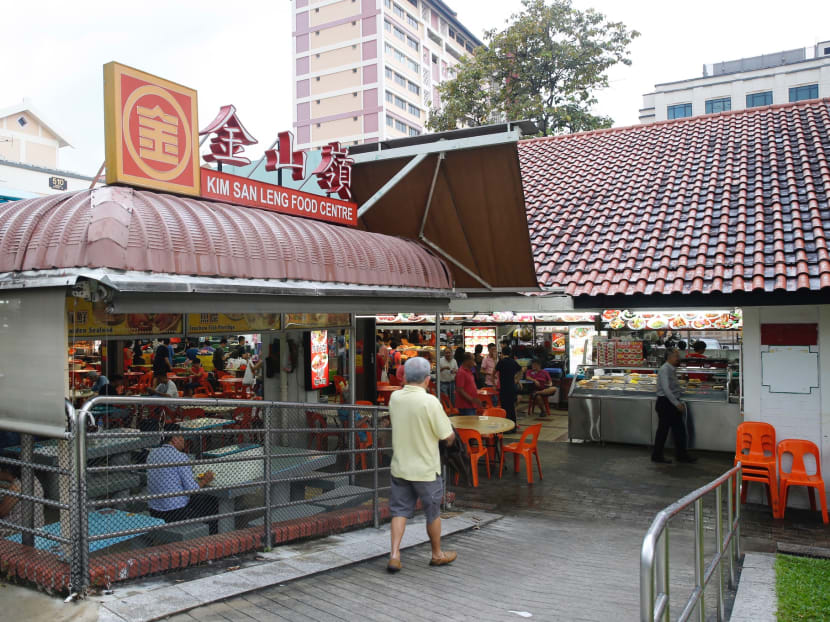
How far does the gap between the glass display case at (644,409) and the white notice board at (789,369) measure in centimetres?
292

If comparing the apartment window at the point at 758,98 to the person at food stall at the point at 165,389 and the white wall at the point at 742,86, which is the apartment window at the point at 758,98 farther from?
the person at food stall at the point at 165,389

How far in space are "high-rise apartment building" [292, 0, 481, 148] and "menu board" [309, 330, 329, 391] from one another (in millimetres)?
46916

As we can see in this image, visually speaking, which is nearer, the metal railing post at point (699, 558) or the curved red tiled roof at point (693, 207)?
the metal railing post at point (699, 558)

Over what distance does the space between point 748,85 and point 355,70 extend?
31.5 meters

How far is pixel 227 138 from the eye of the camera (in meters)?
7.23

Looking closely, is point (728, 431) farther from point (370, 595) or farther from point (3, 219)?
point (3, 219)

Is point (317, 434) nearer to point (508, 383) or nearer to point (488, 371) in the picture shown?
point (508, 383)

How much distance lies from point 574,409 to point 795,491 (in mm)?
4728

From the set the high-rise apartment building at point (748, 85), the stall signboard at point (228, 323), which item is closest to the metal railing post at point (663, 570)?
the stall signboard at point (228, 323)

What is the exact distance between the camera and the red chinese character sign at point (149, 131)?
569cm

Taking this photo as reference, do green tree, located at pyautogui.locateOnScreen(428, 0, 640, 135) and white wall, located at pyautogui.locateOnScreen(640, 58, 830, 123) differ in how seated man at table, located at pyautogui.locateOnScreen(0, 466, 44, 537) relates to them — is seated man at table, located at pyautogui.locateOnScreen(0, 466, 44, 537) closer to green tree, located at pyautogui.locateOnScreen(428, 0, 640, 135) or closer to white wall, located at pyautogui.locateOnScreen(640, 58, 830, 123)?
green tree, located at pyautogui.locateOnScreen(428, 0, 640, 135)

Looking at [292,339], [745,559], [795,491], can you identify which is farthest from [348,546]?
[795,491]

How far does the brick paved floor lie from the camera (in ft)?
15.0

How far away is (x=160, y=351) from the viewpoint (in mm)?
12992
